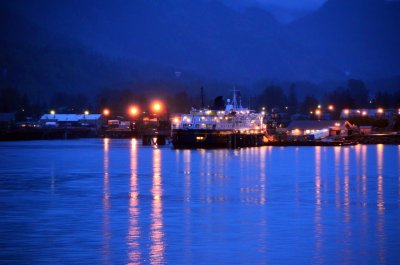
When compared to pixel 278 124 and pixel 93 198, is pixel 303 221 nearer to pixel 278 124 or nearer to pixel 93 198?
pixel 93 198

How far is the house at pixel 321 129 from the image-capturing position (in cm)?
12925

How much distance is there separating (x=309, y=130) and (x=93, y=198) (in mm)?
102180

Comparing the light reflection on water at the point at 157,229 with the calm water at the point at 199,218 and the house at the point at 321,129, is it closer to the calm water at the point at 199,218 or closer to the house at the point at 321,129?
the calm water at the point at 199,218

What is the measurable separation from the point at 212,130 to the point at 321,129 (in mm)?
37259

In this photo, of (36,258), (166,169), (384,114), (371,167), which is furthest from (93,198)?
(384,114)

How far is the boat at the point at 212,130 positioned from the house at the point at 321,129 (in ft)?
72.4

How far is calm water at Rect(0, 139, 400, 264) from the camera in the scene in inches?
845

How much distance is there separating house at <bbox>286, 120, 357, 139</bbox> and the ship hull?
86.0 ft

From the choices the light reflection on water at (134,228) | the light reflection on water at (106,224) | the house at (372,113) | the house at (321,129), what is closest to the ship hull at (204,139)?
the house at (321,129)

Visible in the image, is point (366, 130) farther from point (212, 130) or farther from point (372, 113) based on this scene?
point (212, 130)

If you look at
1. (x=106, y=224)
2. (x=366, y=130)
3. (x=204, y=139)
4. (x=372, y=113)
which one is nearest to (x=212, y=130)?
(x=204, y=139)

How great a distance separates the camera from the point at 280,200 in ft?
115

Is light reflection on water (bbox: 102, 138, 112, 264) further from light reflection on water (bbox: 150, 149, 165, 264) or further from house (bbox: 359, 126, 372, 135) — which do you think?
house (bbox: 359, 126, 372, 135)

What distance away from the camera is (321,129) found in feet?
437
